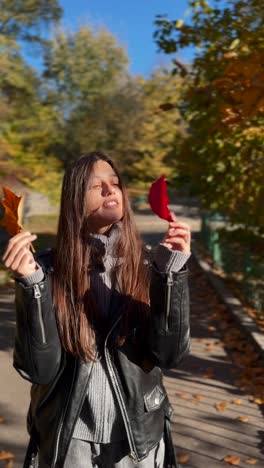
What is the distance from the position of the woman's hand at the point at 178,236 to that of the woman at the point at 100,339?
9 centimetres

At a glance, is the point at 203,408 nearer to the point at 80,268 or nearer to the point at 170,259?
the point at 80,268

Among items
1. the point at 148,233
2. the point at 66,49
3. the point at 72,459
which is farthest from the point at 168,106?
the point at 66,49

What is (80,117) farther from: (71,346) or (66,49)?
(71,346)

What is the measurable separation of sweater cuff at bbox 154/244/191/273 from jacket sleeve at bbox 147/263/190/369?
1 cm

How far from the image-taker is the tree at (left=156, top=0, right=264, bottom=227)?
4363mm

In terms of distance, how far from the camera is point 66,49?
113 ft

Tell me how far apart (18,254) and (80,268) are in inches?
13.3

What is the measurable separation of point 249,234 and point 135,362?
7401 mm

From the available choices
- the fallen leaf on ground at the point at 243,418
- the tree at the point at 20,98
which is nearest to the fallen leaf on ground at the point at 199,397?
the fallen leaf on ground at the point at 243,418

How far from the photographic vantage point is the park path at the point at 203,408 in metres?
3.64

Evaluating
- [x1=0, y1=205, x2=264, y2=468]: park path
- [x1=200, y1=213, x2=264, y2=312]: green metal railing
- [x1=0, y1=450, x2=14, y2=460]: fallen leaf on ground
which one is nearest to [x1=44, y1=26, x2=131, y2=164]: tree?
[x1=200, y1=213, x2=264, y2=312]: green metal railing

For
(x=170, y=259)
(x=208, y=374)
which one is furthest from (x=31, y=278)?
(x=208, y=374)

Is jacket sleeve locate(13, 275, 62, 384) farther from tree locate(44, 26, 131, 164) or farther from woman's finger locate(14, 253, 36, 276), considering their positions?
tree locate(44, 26, 131, 164)

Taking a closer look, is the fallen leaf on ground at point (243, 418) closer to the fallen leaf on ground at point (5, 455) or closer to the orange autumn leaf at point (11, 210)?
the fallen leaf on ground at point (5, 455)
